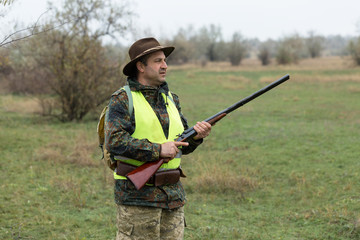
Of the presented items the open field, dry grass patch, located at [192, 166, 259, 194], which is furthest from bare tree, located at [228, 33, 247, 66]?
dry grass patch, located at [192, 166, 259, 194]

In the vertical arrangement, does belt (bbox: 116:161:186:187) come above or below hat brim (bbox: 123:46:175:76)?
below

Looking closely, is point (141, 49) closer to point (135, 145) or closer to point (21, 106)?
point (135, 145)

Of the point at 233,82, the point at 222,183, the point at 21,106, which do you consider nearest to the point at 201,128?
the point at 222,183

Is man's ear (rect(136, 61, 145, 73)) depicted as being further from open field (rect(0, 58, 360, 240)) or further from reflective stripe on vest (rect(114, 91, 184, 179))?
open field (rect(0, 58, 360, 240))

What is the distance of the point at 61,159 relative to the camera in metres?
9.06

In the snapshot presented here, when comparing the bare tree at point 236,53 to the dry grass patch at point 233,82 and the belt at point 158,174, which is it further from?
the belt at point 158,174

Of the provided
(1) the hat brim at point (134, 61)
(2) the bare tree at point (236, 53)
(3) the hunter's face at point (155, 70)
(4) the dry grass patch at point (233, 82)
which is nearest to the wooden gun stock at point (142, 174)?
(3) the hunter's face at point (155, 70)

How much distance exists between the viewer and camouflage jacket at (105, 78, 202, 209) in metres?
2.92

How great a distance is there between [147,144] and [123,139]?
17cm

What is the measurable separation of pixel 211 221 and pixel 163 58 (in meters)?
3.26

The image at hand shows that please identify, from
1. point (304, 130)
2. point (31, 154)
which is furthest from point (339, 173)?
point (31, 154)

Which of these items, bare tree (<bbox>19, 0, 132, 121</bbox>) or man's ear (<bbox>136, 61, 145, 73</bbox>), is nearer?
man's ear (<bbox>136, 61, 145, 73</bbox>)

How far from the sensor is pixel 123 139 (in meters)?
2.91

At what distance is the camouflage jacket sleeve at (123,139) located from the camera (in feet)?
9.53
